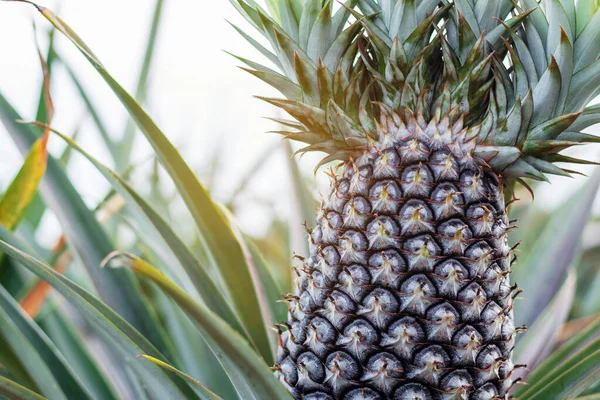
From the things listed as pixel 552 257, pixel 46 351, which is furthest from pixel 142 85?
pixel 552 257

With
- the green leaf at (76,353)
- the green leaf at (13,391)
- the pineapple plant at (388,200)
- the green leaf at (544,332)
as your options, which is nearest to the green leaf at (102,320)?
the pineapple plant at (388,200)

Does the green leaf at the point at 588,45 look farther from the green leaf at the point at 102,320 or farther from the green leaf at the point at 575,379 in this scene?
the green leaf at the point at 102,320

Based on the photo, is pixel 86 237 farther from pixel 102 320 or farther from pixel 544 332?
pixel 544 332

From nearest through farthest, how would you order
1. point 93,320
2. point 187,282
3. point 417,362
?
point 93,320 < point 417,362 < point 187,282

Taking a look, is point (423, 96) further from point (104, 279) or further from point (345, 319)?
point (104, 279)

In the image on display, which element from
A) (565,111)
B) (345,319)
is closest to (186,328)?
(345,319)

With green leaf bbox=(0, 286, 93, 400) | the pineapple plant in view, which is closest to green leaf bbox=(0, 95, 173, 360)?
the pineapple plant

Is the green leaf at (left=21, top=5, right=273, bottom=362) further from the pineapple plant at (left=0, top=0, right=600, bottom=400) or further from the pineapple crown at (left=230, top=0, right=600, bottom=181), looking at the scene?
the pineapple crown at (left=230, top=0, right=600, bottom=181)
